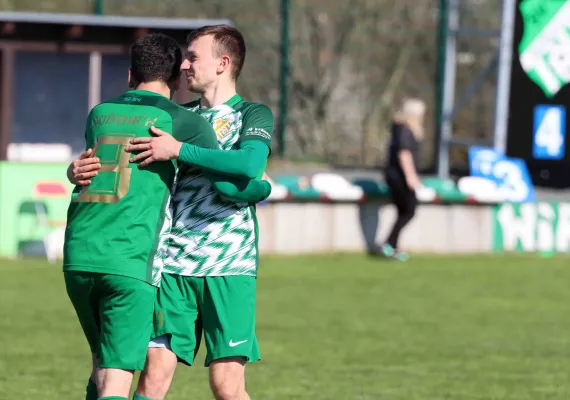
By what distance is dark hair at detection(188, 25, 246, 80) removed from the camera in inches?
216

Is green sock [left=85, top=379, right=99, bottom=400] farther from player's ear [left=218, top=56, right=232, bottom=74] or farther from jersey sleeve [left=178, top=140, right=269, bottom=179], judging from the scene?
player's ear [left=218, top=56, right=232, bottom=74]

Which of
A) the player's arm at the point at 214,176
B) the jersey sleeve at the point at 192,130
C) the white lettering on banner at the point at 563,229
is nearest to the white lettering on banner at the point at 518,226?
the white lettering on banner at the point at 563,229

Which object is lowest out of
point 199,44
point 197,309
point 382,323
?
point 382,323

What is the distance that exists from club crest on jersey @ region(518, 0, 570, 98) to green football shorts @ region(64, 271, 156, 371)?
39.5 feet

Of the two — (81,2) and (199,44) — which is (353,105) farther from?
(199,44)

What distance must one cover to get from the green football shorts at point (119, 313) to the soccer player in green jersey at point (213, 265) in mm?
312

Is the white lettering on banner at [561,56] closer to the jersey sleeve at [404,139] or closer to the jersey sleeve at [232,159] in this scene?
the jersey sleeve at [404,139]

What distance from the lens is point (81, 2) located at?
1838 centimetres

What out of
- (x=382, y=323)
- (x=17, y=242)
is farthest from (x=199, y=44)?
(x=17, y=242)

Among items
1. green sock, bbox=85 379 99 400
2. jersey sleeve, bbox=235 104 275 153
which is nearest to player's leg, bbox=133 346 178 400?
green sock, bbox=85 379 99 400

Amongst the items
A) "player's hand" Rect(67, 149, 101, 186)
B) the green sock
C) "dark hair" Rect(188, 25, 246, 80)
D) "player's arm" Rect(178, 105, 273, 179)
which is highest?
"dark hair" Rect(188, 25, 246, 80)

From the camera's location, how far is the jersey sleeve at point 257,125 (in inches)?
212

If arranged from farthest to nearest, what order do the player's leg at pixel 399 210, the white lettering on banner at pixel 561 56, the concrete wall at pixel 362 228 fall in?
the white lettering on banner at pixel 561 56, the concrete wall at pixel 362 228, the player's leg at pixel 399 210

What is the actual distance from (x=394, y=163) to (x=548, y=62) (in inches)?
91.2
